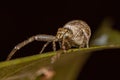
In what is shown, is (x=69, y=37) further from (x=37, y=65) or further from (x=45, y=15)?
(x=45, y=15)

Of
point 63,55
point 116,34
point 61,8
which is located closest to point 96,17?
point 61,8

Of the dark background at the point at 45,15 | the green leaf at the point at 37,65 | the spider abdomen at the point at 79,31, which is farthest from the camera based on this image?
the dark background at the point at 45,15

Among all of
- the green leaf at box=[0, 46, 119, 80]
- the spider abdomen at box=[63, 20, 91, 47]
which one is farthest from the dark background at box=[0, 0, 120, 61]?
the green leaf at box=[0, 46, 119, 80]

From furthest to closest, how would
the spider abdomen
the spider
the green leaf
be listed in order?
the spider abdomen
the spider
the green leaf

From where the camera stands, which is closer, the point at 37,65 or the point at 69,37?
the point at 37,65

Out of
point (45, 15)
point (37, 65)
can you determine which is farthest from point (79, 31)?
point (45, 15)

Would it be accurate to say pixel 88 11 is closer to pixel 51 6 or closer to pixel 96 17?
pixel 96 17

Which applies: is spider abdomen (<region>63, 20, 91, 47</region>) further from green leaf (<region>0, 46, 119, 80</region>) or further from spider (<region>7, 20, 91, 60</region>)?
green leaf (<region>0, 46, 119, 80</region>)

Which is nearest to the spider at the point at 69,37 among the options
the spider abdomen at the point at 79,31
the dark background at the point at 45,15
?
the spider abdomen at the point at 79,31

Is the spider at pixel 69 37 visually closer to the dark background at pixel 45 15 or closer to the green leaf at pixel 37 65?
the green leaf at pixel 37 65
